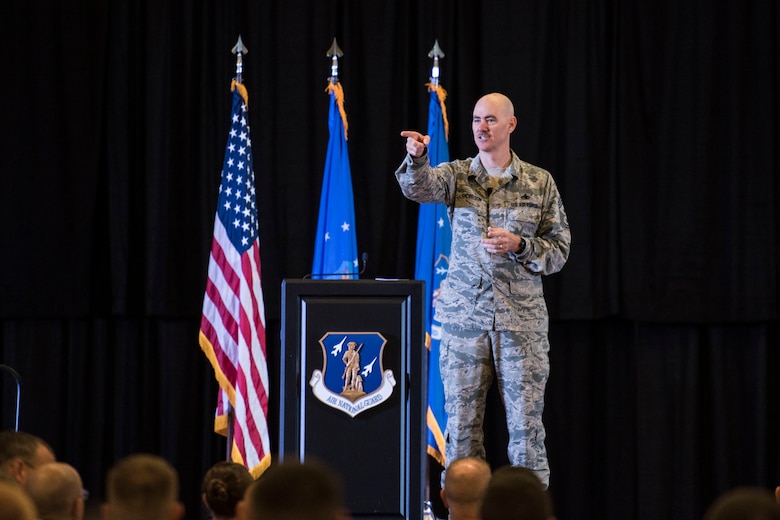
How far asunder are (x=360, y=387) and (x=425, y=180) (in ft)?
2.88

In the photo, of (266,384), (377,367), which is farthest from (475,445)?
(266,384)

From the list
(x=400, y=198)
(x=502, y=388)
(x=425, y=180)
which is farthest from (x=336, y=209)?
(x=502, y=388)

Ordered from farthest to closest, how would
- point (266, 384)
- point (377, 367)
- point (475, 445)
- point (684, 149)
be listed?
point (684, 149)
point (266, 384)
point (475, 445)
point (377, 367)

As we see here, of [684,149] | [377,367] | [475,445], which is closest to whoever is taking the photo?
[377,367]

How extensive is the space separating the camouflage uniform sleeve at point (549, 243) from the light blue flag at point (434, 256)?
3.91 feet

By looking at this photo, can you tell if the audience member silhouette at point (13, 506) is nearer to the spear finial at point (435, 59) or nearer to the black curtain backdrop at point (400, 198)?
the black curtain backdrop at point (400, 198)

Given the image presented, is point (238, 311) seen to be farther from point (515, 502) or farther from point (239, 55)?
point (515, 502)

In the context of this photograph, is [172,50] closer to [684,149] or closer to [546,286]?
[546,286]

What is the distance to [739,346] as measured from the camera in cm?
595

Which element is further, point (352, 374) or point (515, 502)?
point (352, 374)

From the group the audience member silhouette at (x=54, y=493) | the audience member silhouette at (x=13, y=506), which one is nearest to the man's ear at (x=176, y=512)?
the audience member silhouette at (x=13, y=506)

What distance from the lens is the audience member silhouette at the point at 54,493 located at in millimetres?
2453

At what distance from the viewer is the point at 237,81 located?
18.6 ft

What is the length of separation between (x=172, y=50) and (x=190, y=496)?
2484 mm
